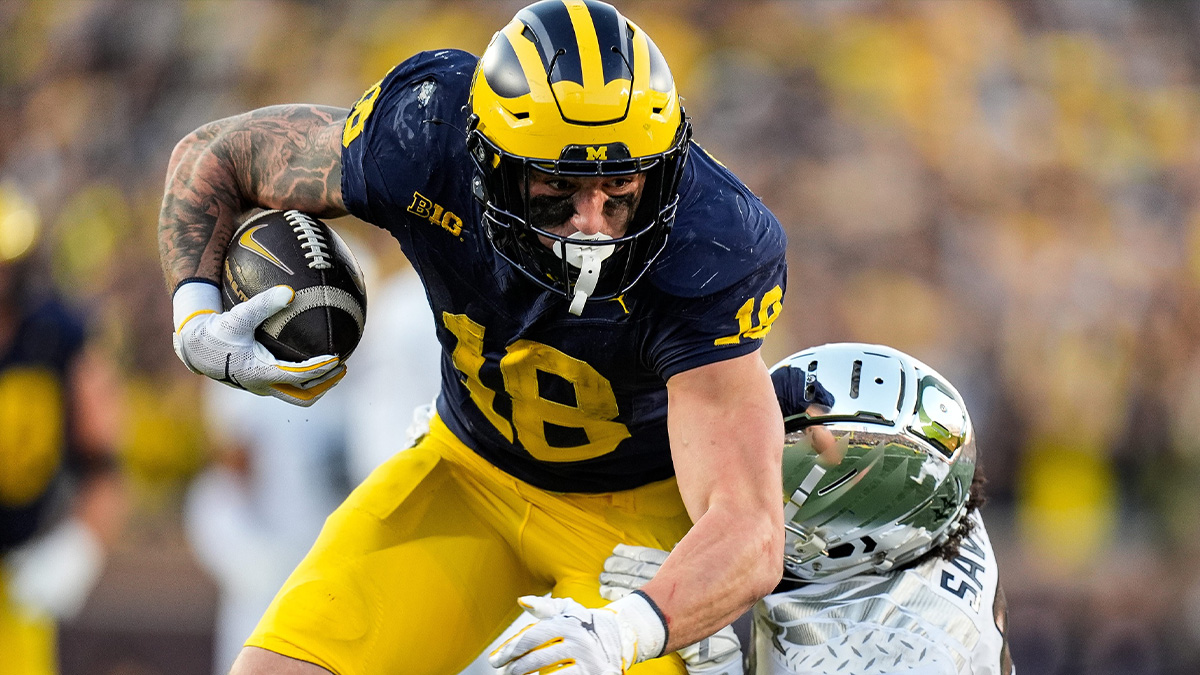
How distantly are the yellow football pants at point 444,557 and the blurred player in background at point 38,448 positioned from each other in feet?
7.79

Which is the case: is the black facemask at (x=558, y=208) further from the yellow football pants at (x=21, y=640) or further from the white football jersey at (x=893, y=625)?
the yellow football pants at (x=21, y=640)

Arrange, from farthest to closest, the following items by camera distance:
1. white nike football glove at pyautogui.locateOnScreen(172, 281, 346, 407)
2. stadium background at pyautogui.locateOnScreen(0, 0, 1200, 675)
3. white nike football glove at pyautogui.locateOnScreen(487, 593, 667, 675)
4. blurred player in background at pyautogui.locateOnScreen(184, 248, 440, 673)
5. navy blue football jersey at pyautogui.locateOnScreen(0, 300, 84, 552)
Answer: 1. stadium background at pyautogui.locateOnScreen(0, 0, 1200, 675)
2. blurred player in background at pyautogui.locateOnScreen(184, 248, 440, 673)
3. navy blue football jersey at pyautogui.locateOnScreen(0, 300, 84, 552)
4. white nike football glove at pyautogui.locateOnScreen(172, 281, 346, 407)
5. white nike football glove at pyautogui.locateOnScreen(487, 593, 667, 675)

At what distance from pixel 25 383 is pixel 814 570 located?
3252 millimetres

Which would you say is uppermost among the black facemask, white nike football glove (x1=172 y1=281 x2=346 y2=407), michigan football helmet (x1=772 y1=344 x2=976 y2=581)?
the black facemask

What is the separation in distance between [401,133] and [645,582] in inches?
42.7

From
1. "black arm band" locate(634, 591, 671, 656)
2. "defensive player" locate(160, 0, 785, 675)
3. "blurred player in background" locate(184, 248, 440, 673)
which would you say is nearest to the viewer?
"black arm band" locate(634, 591, 671, 656)

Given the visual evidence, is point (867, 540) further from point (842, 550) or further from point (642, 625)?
point (642, 625)

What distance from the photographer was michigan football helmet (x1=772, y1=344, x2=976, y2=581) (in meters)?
2.75

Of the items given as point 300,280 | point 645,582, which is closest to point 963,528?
→ point 645,582

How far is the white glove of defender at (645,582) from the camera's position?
8.98 feet

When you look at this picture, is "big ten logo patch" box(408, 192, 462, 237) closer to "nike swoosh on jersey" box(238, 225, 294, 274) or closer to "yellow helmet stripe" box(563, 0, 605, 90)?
"nike swoosh on jersey" box(238, 225, 294, 274)

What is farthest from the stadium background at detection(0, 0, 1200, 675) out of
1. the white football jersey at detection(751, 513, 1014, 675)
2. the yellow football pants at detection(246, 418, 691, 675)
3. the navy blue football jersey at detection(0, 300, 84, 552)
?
the yellow football pants at detection(246, 418, 691, 675)

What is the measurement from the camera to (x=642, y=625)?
6.83ft

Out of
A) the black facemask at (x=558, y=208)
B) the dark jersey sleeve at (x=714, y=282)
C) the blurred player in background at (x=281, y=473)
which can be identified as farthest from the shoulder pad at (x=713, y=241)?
the blurred player in background at (x=281, y=473)
